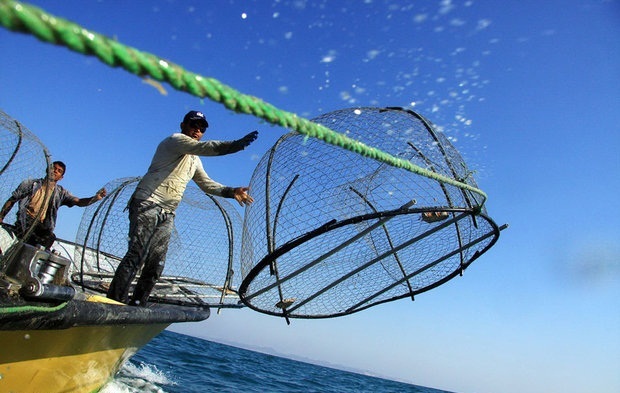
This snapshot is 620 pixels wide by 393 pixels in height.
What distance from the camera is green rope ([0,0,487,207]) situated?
0.84m

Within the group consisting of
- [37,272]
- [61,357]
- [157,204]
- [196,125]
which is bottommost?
[61,357]

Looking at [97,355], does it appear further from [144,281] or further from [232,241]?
[232,241]

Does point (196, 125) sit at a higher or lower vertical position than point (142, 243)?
higher

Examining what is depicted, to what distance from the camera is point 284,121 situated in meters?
1.52

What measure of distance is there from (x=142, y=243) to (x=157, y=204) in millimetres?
363

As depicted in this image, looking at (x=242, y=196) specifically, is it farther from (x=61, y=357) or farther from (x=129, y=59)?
(x=129, y=59)

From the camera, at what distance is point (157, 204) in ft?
12.9

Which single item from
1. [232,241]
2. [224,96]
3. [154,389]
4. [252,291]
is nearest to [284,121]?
[224,96]

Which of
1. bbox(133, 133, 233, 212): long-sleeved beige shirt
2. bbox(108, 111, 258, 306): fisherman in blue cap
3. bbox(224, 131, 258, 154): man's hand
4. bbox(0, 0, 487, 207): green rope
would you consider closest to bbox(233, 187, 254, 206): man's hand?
bbox(108, 111, 258, 306): fisherman in blue cap

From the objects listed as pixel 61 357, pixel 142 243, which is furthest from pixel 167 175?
pixel 61 357

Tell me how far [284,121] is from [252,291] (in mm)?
3118

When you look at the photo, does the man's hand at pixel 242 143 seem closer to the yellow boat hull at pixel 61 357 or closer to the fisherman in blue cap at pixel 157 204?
the fisherman in blue cap at pixel 157 204

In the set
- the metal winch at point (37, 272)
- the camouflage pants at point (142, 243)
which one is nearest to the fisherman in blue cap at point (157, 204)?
the camouflage pants at point (142, 243)

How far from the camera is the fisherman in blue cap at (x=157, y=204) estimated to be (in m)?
3.86
